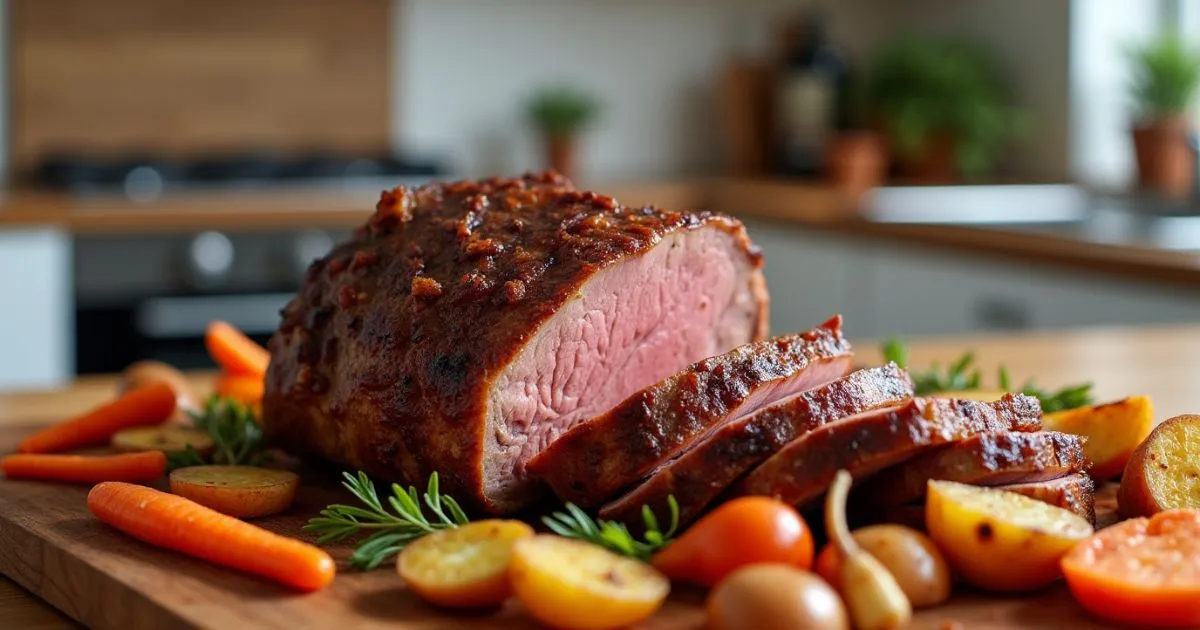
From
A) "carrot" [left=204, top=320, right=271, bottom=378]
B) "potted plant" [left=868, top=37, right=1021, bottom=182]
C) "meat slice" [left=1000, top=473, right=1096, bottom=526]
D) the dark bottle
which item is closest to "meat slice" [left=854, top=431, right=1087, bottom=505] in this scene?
"meat slice" [left=1000, top=473, right=1096, bottom=526]

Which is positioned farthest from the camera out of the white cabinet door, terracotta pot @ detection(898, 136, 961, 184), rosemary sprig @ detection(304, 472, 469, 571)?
terracotta pot @ detection(898, 136, 961, 184)

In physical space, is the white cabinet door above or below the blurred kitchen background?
below

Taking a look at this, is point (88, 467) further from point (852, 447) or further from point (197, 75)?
point (197, 75)

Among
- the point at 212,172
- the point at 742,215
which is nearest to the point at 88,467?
the point at 212,172

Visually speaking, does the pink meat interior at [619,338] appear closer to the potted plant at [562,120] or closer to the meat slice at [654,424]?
the meat slice at [654,424]

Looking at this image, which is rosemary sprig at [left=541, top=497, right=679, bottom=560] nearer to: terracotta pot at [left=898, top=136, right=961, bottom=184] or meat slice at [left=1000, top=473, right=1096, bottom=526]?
meat slice at [left=1000, top=473, right=1096, bottom=526]

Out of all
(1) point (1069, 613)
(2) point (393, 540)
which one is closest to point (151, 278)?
(2) point (393, 540)
